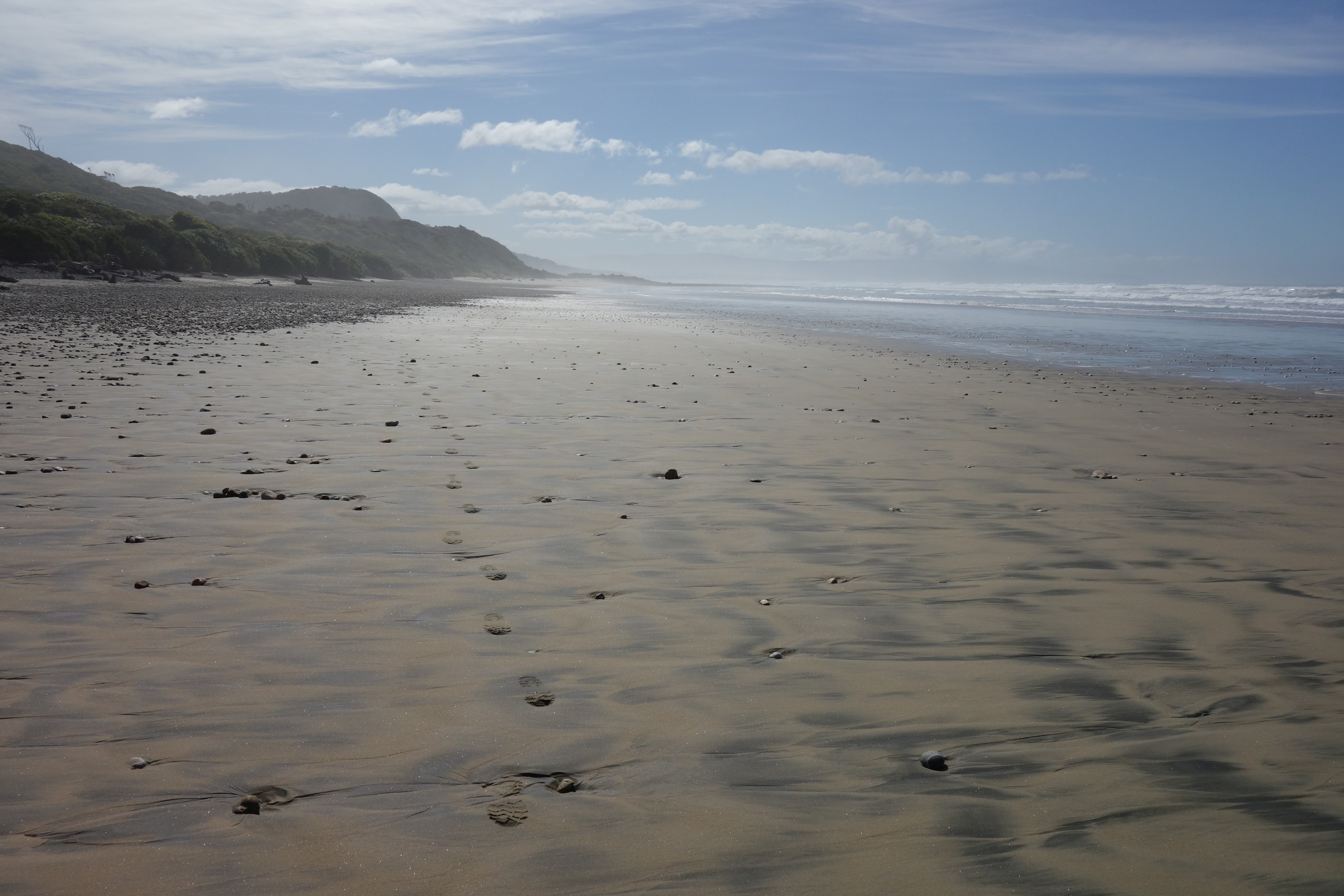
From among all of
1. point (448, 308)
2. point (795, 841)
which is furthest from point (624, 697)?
point (448, 308)

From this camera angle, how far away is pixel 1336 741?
3115mm

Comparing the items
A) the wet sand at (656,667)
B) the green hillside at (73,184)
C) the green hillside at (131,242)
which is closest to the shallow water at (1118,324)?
the wet sand at (656,667)

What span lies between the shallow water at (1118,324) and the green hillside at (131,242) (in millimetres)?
25916

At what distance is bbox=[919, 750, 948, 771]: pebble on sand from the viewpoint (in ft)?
9.57

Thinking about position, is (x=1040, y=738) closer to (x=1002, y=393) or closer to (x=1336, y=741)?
(x=1336, y=741)

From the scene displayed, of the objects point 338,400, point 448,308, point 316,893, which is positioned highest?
point 448,308

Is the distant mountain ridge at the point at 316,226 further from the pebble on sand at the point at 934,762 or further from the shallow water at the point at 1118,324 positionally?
the pebble on sand at the point at 934,762

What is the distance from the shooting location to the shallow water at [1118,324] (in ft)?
58.7

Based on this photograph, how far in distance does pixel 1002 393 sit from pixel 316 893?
1224cm

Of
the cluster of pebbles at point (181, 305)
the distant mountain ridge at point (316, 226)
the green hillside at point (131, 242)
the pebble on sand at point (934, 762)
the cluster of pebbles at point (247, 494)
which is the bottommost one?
the pebble on sand at point (934, 762)

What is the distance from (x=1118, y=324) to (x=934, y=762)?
3389 cm

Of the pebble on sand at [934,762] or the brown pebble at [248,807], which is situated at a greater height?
the pebble on sand at [934,762]

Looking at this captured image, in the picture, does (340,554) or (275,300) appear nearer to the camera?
(340,554)

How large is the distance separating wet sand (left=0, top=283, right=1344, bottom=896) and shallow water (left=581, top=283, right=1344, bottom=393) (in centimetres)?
1111
